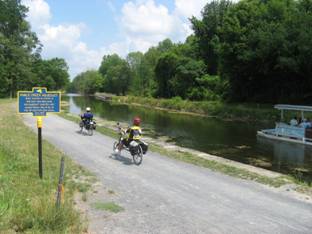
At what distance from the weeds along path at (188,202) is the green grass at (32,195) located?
0.69 metres

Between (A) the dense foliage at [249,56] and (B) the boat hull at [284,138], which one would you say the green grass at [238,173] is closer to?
(B) the boat hull at [284,138]

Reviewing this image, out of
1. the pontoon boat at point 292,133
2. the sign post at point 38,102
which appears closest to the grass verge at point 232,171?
the sign post at point 38,102

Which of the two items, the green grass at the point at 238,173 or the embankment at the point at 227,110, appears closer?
the green grass at the point at 238,173

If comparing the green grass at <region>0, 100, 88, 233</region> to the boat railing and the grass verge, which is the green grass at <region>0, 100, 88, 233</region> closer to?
the grass verge

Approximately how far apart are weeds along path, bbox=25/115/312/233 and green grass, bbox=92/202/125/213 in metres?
0.13

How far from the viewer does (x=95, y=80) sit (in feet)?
497

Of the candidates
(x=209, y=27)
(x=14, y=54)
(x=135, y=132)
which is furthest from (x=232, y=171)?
(x=209, y=27)

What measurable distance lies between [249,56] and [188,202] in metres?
36.8

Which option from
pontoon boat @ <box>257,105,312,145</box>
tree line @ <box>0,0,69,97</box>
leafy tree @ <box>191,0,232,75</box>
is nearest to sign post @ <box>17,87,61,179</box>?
pontoon boat @ <box>257,105,312,145</box>

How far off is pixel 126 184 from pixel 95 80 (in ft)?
479

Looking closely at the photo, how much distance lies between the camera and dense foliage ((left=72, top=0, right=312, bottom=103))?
37.0m

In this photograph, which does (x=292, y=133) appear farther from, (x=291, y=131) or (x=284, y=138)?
(x=284, y=138)

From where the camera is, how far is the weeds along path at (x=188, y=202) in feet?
20.2

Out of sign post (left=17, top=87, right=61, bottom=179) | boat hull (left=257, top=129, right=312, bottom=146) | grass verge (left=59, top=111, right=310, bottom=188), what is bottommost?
boat hull (left=257, top=129, right=312, bottom=146)
